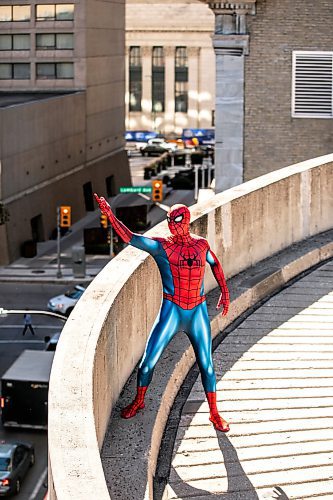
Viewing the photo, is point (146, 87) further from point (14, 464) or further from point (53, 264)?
point (14, 464)

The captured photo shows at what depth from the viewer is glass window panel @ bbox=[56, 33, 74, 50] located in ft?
270

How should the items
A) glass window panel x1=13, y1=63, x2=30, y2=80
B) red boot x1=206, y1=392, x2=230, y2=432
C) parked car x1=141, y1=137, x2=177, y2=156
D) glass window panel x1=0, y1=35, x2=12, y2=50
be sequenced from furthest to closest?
1. parked car x1=141, y1=137, x2=177, y2=156
2. glass window panel x1=13, y1=63, x2=30, y2=80
3. glass window panel x1=0, y1=35, x2=12, y2=50
4. red boot x1=206, y1=392, x2=230, y2=432

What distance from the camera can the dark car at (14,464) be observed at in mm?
33500

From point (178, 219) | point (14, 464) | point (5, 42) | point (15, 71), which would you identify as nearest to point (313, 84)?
point (14, 464)

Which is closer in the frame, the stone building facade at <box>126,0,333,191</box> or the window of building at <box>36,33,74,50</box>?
the stone building facade at <box>126,0,333,191</box>

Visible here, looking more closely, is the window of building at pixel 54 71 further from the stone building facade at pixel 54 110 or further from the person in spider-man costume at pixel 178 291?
the person in spider-man costume at pixel 178 291

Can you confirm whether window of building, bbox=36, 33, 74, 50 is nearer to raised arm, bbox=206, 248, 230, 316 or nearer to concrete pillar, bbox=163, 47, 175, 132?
concrete pillar, bbox=163, 47, 175, 132

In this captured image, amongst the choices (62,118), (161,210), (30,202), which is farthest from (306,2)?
(161,210)

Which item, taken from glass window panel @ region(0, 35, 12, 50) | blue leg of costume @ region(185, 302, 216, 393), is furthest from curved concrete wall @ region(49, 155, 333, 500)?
glass window panel @ region(0, 35, 12, 50)

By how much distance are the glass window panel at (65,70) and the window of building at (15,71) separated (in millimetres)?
1933

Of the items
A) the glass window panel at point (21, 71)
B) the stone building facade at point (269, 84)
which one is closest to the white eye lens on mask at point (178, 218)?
the stone building facade at point (269, 84)

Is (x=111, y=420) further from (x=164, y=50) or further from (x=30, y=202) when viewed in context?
(x=164, y=50)

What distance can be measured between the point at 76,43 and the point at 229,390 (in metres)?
71.3

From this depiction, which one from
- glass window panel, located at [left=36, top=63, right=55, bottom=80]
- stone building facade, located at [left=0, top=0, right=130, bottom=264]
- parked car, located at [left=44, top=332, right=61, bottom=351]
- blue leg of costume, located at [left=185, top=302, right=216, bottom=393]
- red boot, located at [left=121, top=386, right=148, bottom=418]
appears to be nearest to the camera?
red boot, located at [left=121, top=386, right=148, bottom=418]
